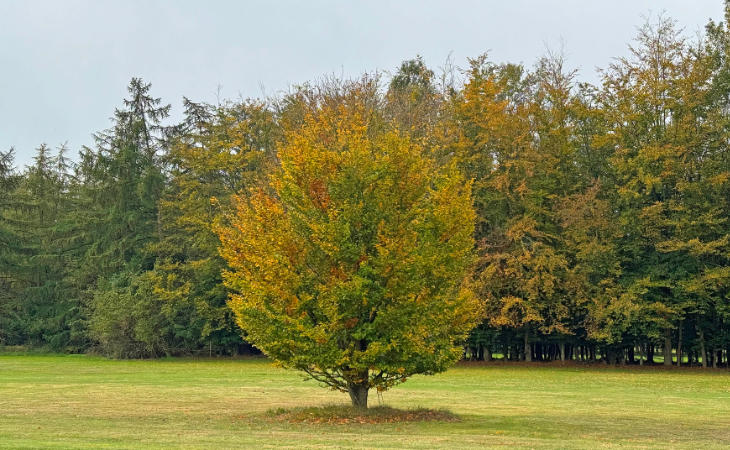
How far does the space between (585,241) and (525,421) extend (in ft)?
91.7

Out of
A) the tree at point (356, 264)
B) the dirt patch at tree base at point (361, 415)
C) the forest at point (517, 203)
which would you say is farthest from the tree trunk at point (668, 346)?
the tree at point (356, 264)

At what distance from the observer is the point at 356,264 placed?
69.2 ft

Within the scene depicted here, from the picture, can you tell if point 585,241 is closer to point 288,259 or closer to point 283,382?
point 283,382

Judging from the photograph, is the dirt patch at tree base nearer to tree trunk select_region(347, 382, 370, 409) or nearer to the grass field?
tree trunk select_region(347, 382, 370, 409)

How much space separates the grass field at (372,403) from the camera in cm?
1728

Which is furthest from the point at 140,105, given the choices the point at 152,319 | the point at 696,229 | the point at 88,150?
the point at 696,229

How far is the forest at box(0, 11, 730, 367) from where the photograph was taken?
46.4 meters

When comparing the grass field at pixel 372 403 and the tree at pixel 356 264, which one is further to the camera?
the tree at pixel 356 264

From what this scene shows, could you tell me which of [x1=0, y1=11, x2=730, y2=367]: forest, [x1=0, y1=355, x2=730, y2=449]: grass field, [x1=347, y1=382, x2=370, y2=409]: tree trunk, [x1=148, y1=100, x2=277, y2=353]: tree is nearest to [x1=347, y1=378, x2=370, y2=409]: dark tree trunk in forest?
[x1=347, y1=382, x2=370, y2=409]: tree trunk

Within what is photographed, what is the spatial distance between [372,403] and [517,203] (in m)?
26.0

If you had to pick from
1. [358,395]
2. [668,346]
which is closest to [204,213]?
[668,346]

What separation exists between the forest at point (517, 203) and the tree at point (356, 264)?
66.3ft

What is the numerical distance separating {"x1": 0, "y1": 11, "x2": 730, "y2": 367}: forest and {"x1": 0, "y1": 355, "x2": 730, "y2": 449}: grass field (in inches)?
198

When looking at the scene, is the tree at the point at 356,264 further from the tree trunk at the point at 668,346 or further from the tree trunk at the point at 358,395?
the tree trunk at the point at 668,346
